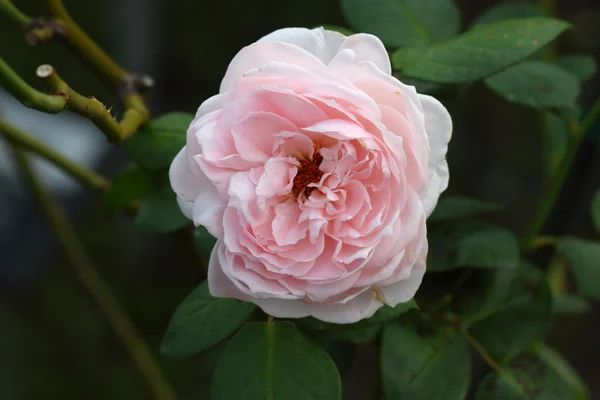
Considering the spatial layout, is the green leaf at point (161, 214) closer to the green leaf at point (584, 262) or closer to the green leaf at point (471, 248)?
the green leaf at point (471, 248)

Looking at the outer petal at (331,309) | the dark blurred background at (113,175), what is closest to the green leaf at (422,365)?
the outer petal at (331,309)

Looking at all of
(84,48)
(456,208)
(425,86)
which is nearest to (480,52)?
(425,86)

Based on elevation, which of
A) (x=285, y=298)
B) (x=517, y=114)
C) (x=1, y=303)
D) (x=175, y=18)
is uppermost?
(x=285, y=298)

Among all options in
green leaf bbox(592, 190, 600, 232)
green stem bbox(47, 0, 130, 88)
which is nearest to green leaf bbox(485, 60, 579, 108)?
green leaf bbox(592, 190, 600, 232)

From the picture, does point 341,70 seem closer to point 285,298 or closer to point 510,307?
point 285,298

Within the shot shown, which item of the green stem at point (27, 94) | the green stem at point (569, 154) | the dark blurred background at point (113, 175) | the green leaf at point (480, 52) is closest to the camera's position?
the green stem at point (27, 94)

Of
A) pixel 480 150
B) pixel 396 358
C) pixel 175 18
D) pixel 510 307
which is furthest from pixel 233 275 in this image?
pixel 175 18

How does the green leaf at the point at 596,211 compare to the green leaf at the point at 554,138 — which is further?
the green leaf at the point at 554,138
